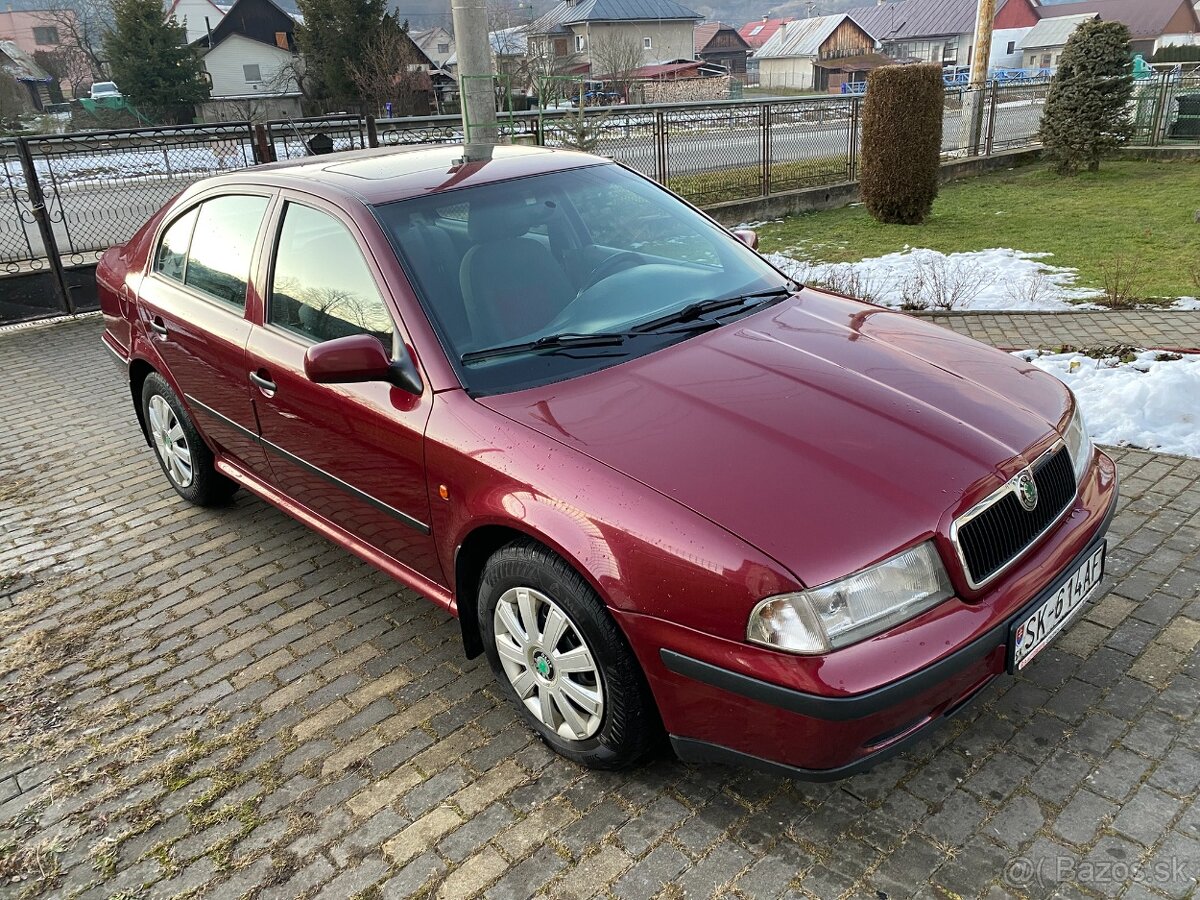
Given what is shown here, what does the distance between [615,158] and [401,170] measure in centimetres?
913

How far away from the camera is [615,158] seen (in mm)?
12164

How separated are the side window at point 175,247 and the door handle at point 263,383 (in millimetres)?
1014

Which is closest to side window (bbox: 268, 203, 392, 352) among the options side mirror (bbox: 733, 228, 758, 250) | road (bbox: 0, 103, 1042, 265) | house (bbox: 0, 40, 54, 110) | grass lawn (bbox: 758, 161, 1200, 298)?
side mirror (bbox: 733, 228, 758, 250)

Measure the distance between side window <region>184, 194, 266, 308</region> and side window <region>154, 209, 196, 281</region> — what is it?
0.25 ft

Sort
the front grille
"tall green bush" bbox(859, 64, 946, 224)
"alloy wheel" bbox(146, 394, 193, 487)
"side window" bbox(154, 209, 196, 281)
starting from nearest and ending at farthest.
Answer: the front grille
"side window" bbox(154, 209, 196, 281)
"alloy wheel" bbox(146, 394, 193, 487)
"tall green bush" bbox(859, 64, 946, 224)

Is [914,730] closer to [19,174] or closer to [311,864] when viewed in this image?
[311,864]

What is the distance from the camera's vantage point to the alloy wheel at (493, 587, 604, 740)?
8.43 ft

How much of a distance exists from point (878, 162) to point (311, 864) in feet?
39.3

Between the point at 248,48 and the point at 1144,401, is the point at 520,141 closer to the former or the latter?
the point at 1144,401

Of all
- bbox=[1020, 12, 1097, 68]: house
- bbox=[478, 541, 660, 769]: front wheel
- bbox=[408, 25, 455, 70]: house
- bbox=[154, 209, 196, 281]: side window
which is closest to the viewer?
bbox=[478, 541, 660, 769]: front wheel

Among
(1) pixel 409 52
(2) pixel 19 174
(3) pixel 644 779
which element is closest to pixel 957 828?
(3) pixel 644 779

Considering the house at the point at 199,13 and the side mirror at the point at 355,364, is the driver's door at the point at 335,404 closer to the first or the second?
the side mirror at the point at 355,364

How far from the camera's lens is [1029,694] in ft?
9.63

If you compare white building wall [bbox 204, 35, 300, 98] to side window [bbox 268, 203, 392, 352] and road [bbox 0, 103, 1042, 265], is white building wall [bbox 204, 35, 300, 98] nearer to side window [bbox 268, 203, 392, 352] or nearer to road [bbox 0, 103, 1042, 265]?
road [bbox 0, 103, 1042, 265]
